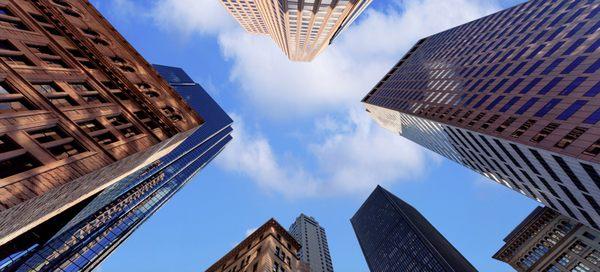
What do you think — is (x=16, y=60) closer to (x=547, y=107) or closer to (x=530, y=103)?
(x=547, y=107)

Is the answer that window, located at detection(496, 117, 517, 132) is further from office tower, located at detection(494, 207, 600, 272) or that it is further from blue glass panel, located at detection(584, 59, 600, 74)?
office tower, located at detection(494, 207, 600, 272)

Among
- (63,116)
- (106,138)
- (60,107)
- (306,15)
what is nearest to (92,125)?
(106,138)

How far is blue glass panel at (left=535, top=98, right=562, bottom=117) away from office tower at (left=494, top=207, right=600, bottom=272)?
49139mm

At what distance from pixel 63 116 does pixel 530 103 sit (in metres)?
54.8

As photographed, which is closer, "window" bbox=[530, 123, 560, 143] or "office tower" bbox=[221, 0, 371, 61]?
"window" bbox=[530, 123, 560, 143]

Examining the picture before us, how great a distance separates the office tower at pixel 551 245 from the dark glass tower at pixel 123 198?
3437 inches

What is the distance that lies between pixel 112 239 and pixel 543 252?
115m

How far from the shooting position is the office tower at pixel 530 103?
39412 millimetres

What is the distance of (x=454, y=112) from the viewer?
210ft

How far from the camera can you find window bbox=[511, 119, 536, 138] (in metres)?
44.7

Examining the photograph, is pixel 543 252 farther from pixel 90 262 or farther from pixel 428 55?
pixel 90 262

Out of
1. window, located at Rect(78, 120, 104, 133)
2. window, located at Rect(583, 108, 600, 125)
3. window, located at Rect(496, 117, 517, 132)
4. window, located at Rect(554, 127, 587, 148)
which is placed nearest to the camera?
window, located at Rect(78, 120, 104, 133)

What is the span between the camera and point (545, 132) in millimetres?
41688

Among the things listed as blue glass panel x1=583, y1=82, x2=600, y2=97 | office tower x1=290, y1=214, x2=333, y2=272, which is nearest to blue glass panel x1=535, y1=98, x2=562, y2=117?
blue glass panel x1=583, y1=82, x2=600, y2=97
